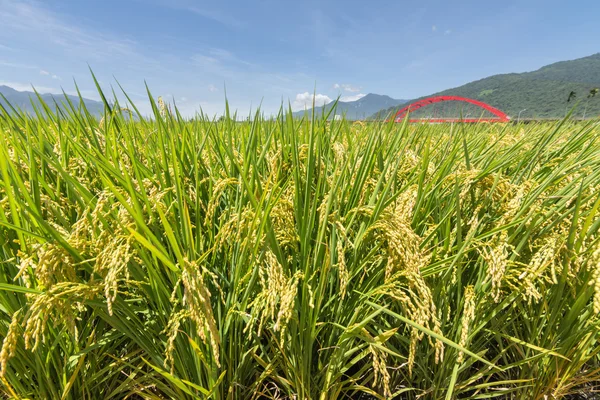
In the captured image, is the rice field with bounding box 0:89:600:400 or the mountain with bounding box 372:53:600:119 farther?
the mountain with bounding box 372:53:600:119

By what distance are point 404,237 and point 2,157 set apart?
1.23 m

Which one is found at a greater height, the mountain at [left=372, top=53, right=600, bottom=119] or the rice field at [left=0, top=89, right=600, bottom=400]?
the mountain at [left=372, top=53, right=600, bottom=119]

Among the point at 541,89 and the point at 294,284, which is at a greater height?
the point at 541,89

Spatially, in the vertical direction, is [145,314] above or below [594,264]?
below

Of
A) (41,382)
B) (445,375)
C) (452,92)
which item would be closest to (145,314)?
(41,382)

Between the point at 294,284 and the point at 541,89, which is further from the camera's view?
the point at 541,89

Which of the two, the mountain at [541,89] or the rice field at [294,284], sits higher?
the mountain at [541,89]

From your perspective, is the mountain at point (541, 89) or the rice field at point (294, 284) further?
the mountain at point (541, 89)

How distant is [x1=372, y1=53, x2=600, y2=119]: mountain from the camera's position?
66312 mm

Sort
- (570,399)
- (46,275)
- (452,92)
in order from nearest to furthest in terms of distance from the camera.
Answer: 1. (46,275)
2. (570,399)
3. (452,92)

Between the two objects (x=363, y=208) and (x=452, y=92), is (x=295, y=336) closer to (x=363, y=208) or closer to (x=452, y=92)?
(x=363, y=208)

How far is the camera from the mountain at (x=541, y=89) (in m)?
66.3

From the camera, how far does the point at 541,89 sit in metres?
87.6

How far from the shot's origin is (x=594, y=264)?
0.94m
